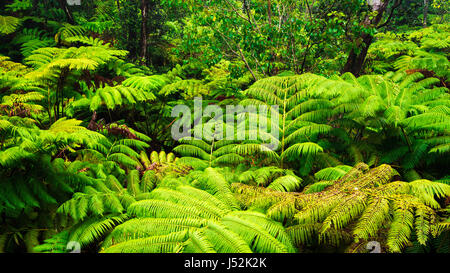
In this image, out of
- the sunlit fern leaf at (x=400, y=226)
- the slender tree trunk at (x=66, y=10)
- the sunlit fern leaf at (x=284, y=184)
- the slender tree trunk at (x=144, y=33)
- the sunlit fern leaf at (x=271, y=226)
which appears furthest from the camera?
the slender tree trunk at (x=144, y=33)

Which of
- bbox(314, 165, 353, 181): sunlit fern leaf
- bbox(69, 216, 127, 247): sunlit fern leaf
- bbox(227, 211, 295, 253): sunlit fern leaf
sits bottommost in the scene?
bbox(69, 216, 127, 247): sunlit fern leaf

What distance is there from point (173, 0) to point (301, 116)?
2.96 meters

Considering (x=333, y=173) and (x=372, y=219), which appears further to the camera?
(x=333, y=173)

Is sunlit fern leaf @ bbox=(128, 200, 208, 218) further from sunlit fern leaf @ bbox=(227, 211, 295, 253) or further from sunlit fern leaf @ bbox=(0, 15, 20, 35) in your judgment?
sunlit fern leaf @ bbox=(0, 15, 20, 35)

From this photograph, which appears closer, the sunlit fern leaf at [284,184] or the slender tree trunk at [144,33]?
the sunlit fern leaf at [284,184]

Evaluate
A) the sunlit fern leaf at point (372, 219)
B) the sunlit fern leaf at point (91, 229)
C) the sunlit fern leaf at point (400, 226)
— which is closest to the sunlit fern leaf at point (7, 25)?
the sunlit fern leaf at point (91, 229)

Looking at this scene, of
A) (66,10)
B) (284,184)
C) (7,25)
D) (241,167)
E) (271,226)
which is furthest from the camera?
(66,10)

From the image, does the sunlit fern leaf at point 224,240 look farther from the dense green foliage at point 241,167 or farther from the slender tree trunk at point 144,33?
the slender tree trunk at point 144,33

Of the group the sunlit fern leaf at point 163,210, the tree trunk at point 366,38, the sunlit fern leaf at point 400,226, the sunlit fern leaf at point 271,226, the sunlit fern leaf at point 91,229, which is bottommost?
the sunlit fern leaf at point 91,229

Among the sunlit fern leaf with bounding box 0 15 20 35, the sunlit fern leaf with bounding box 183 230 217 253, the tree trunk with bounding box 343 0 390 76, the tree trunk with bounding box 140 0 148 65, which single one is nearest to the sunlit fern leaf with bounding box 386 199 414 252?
the sunlit fern leaf with bounding box 183 230 217 253

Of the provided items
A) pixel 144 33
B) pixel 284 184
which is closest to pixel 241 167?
pixel 284 184

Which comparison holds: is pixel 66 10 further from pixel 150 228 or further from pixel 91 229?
pixel 150 228

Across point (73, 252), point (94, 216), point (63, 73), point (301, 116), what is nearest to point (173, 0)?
point (63, 73)

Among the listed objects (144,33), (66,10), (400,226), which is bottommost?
(400,226)
